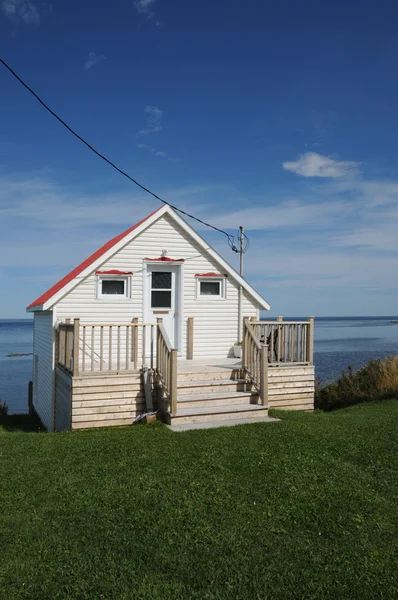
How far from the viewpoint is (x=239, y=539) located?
4988mm

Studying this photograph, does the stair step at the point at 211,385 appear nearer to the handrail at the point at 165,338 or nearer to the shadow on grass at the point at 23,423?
the handrail at the point at 165,338

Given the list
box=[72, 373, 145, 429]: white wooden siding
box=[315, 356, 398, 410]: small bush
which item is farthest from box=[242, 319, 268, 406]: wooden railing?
box=[315, 356, 398, 410]: small bush

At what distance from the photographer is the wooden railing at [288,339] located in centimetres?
1218

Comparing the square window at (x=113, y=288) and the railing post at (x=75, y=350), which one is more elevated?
the square window at (x=113, y=288)

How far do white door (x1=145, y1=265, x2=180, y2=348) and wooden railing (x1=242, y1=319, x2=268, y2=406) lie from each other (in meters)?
2.66

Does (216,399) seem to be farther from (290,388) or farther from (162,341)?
(290,388)

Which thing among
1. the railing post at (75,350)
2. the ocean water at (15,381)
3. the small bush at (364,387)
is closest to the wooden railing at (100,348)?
the railing post at (75,350)

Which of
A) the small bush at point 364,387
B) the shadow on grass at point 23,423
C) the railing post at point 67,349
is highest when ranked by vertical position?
the railing post at point 67,349

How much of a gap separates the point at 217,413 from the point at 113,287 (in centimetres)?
491

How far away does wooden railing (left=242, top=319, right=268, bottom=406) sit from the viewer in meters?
10.8

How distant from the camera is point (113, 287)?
1318cm

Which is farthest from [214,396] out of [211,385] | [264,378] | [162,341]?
[162,341]

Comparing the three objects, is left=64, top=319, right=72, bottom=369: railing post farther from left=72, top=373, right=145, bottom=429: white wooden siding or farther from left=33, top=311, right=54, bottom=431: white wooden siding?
left=33, top=311, right=54, bottom=431: white wooden siding

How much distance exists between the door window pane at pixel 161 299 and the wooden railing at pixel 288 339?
8.96 ft
